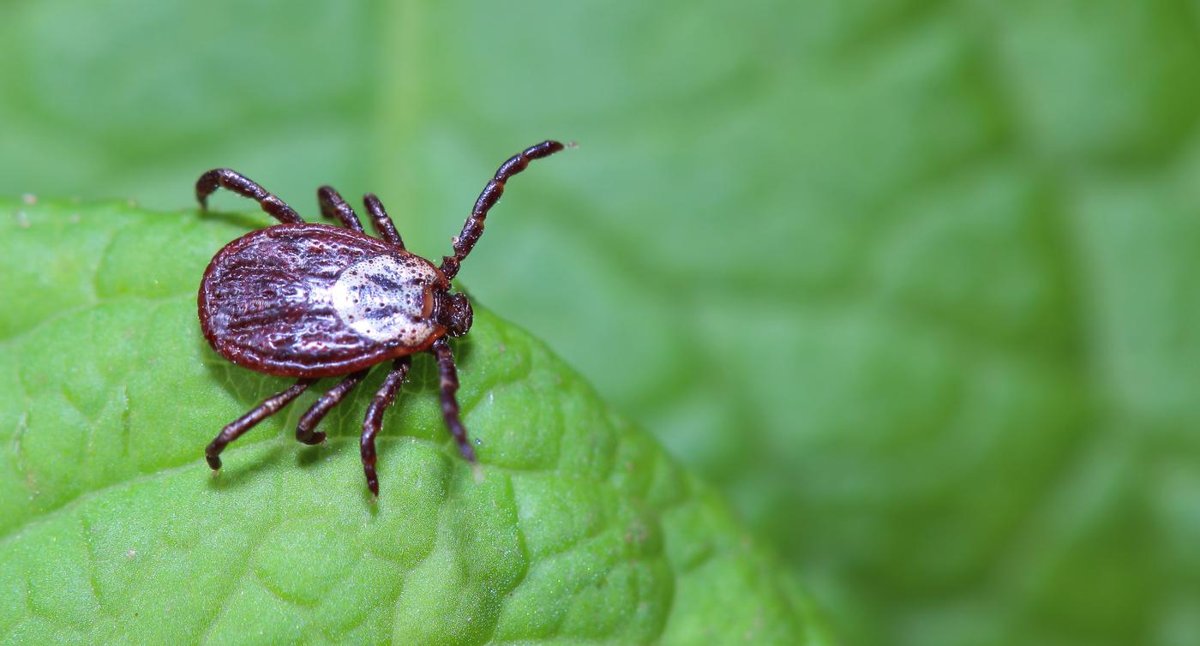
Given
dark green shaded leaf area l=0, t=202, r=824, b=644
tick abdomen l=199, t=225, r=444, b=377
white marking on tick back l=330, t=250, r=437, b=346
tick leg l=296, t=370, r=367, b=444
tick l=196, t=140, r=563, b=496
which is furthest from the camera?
white marking on tick back l=330, t=250, r=437, b=346

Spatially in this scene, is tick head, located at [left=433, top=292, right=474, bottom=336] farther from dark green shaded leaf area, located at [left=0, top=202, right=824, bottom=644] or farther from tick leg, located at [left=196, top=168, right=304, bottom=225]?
tick leg, located at [left=196, top=168, right=304, bottom=225]

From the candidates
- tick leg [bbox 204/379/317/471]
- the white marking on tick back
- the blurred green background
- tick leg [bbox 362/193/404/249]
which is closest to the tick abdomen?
the white marking on tick back

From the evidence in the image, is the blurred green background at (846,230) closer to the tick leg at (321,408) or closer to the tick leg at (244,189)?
the tick leg at (244,189)

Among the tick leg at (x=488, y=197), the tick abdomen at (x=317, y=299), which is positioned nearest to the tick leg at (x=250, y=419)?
the tick abdomen at (x=317, y=299)

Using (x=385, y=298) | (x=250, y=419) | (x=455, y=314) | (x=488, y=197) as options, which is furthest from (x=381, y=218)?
(x=250, y=419)

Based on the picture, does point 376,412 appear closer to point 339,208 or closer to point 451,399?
point 451,399

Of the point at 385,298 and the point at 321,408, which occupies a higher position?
the point at 385,298

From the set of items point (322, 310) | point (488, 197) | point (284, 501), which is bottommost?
point (284, 501)

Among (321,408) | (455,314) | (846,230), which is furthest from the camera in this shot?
(846,230)
